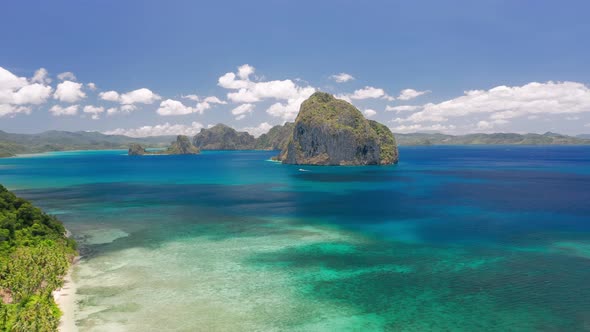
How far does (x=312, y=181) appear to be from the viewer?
513ft

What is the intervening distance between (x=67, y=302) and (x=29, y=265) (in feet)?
18.9

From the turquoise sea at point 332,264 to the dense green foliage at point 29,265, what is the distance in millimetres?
3688

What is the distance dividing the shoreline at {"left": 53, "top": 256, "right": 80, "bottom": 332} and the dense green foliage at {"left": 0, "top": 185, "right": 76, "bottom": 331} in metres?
1.03

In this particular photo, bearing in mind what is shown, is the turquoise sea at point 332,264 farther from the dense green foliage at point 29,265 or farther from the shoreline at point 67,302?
the dense green foliage at point 29,265

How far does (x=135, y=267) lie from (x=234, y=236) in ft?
65.5

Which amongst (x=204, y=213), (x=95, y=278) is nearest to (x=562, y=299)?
(x=95, y=278)

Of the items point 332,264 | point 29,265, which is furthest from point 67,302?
point 332,264

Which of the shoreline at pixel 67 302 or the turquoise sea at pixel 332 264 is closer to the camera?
the shoreline at pixel 67 302

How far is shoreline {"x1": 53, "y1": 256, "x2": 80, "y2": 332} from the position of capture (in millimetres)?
33022

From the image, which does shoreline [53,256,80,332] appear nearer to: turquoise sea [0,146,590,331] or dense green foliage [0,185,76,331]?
turquoise sea [0,146,590,331]

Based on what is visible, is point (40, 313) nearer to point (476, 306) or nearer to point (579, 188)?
point (476, 306)

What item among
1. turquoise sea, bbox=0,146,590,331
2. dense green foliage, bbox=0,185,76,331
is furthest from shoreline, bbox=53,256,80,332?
dense green foliage, bbox=0,185,76,331

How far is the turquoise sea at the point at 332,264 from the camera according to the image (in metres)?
35.5

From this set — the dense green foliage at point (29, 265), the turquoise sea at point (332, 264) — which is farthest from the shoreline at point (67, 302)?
the dense green foliage at point (29, 265)
